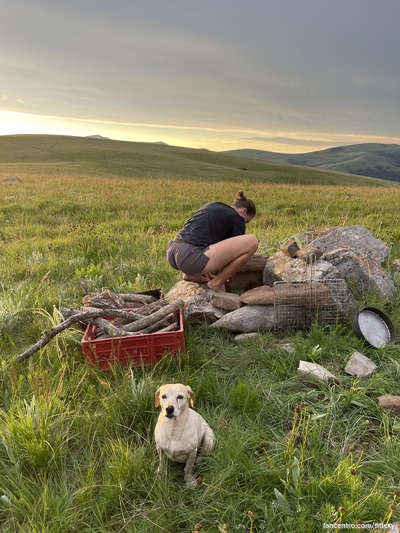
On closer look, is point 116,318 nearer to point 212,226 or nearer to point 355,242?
point 212,226

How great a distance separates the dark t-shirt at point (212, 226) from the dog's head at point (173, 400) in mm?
Answer: 3298

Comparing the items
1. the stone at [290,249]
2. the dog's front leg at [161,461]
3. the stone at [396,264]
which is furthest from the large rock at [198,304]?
the stone at [396,264]

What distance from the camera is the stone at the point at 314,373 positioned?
421cm

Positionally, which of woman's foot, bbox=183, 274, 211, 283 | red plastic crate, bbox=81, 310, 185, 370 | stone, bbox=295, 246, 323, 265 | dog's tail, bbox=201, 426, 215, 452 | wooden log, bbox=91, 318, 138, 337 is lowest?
dog's tail, bbox=201, 426, 215, 452

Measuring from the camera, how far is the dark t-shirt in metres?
5.96

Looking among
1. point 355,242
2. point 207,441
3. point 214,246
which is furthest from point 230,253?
point 207,441

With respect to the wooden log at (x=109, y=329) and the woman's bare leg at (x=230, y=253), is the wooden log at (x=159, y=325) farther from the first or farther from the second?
the woman's bare leg at (x=230, y=253)

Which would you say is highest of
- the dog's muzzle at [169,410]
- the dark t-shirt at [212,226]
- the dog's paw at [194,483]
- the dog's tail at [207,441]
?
the dark t-shirt at [212,226]

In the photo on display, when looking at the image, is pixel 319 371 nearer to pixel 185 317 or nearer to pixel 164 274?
pixel 185 317

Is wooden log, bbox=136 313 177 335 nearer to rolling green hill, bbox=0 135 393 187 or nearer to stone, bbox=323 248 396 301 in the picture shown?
stone, bbox=323 248 396 301

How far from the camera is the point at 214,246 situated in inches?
228

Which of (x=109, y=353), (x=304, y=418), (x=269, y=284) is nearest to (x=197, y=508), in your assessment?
(x=304, y=418)

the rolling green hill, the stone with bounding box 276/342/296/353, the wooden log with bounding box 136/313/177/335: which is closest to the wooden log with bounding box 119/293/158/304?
the wooden log with bounding box 136/313/177/335

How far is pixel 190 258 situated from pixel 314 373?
2.51m
